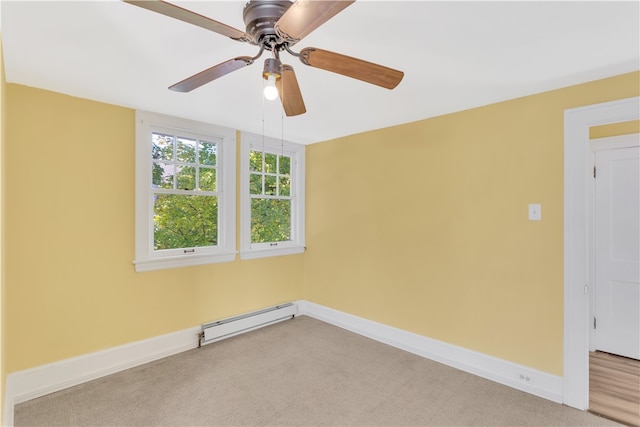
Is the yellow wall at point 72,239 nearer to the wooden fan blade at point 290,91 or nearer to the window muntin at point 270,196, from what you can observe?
the window muntin at point 270,196

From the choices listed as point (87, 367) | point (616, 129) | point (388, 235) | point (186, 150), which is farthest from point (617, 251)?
point (87, 367)

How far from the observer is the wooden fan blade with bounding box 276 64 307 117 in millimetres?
1535

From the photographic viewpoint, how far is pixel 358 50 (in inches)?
70.4

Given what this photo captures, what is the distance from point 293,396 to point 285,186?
102 inches

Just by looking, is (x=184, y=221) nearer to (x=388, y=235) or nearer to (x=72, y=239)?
(x=72, y=239)

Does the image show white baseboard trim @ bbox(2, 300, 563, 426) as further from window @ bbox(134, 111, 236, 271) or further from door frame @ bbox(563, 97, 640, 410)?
window @ bbox(134, 111, 236, 271)

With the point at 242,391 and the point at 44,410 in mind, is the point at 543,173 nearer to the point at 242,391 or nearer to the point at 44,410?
the point at 242,391

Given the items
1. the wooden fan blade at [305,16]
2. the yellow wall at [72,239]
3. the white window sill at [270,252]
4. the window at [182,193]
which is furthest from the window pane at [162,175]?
the wooden fan blade at [305,16]

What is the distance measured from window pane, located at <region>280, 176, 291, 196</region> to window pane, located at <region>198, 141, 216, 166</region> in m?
1.00

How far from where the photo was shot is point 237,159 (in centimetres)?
354

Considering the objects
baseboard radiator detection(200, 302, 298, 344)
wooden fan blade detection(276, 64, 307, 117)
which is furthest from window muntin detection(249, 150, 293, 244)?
wooden fan blade detection(276, 64, 307, 117)

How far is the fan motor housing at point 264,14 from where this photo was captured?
129 cm

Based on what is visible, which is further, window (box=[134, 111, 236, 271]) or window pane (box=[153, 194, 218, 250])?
window pane (box=[153, 194, 218, 250])

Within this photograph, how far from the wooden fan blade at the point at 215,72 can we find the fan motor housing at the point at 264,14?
0.14 metres
